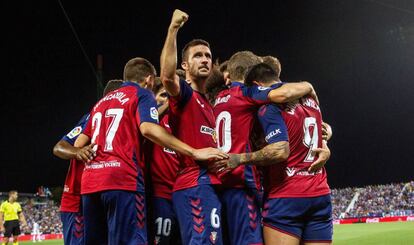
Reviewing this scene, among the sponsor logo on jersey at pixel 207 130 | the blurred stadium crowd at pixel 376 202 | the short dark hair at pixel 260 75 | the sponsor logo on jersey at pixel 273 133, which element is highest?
the short dark hair at pixel 260 75

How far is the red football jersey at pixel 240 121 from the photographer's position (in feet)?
17.6

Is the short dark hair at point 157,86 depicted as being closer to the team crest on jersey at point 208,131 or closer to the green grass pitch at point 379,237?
the team crest on jersey at point 208,131

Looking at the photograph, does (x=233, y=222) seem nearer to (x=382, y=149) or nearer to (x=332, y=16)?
(x=332, y=16)

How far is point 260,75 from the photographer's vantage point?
5.61 m

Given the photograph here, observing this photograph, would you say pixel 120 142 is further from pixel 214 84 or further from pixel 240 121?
pixel 214 84

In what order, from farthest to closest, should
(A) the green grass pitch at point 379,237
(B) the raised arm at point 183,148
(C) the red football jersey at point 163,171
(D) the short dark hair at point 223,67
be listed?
(A) the green grass pitch at point 379,237, (D) the short dark hair at point 223,67, (C) the red football jersey at point 163,171, (B) the raised arm at point 183,148

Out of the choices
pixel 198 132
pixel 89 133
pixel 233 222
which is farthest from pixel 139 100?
pixel 233 222

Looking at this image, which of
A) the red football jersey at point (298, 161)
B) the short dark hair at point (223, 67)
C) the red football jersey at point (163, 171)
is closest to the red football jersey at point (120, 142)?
the red football jersey at point (163, 171)

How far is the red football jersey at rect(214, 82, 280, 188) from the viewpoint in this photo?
538 centimetres

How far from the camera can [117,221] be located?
17.1 ft

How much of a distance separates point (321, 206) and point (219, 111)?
151 cm

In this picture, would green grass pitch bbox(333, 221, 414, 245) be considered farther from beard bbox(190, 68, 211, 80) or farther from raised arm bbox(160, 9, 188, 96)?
raised arm bbox(160, 9, 188, 96)

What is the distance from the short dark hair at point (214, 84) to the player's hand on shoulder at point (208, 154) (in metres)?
1.31

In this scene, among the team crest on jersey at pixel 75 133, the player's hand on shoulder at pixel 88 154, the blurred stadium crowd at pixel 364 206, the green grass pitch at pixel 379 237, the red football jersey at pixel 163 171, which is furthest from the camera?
the blurred stadium crowd at pixel 364 206
